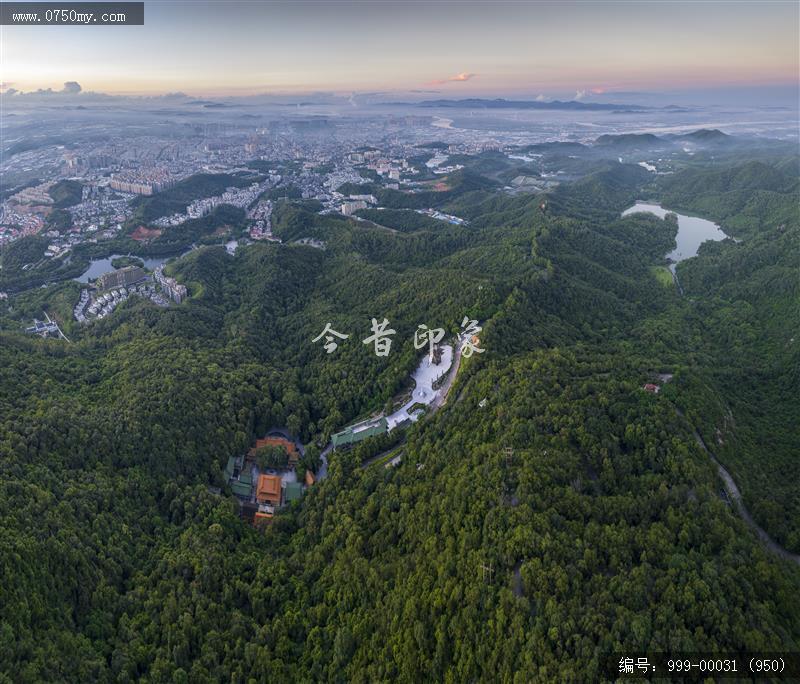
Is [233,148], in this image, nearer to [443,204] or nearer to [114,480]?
[443,204]

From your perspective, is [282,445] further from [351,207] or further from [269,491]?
[351,207]

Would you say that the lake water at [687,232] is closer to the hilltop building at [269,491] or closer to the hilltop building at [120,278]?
the hilltop building at [269,491]

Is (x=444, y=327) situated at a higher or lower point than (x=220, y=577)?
higher

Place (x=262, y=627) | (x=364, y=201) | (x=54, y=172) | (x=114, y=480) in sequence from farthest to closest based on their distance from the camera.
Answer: (x=54, y=172) → (x=364, y=201) → (x=114, y=480) → (x=262, y=627)

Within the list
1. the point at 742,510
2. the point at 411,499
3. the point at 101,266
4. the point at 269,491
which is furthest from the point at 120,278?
the point at 742,510

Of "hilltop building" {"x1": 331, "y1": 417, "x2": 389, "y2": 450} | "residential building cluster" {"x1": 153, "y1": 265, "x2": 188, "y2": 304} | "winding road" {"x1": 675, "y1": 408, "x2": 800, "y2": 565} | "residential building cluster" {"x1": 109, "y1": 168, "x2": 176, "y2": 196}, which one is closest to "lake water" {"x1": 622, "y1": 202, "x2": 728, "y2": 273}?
"winding road" {"x1": 675, "y1": 408, "x2": 800, "y2": 565}

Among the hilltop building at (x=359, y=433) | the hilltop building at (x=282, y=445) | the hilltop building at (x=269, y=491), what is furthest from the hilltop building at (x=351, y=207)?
the hilltop building at (x=269, y=491)

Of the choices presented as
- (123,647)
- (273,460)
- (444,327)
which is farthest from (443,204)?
(123,647)
